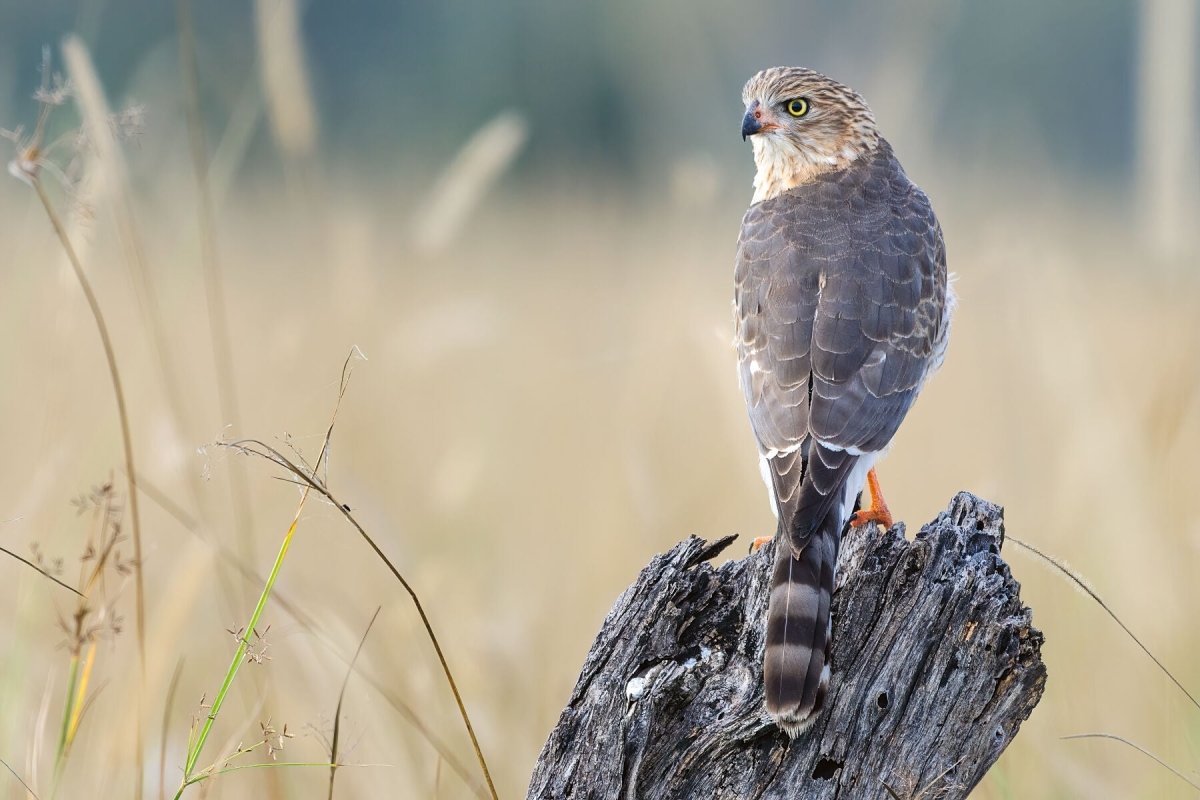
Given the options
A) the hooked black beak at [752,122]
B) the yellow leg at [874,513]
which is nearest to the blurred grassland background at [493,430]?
the yellow leg at [874,513]

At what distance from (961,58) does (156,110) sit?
48.0 feet

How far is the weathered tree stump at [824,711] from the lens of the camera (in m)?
2.74

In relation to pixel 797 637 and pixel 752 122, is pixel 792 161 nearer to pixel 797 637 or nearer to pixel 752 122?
pixel 752 122

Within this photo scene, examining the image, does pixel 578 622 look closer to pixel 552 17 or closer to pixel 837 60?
pixel 837 60

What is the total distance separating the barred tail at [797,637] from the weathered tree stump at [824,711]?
76 millimetres

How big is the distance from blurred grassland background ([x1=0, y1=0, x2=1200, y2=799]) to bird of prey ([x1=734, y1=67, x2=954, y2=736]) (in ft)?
1.16

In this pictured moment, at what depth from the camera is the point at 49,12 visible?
21656mm

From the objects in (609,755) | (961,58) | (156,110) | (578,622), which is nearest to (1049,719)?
(578,622)

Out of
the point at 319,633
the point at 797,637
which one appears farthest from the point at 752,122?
the point at 797,637

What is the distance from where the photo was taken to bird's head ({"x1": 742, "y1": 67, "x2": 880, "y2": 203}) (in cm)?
535

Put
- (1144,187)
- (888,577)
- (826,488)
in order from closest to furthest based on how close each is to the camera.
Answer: (888,577) → (826,488) → (1144,187)

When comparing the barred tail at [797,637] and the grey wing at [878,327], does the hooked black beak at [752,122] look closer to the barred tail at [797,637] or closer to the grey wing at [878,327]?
the grey wing at [878,327]

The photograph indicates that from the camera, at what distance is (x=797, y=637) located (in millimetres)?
2740

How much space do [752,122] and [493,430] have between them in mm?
2265
